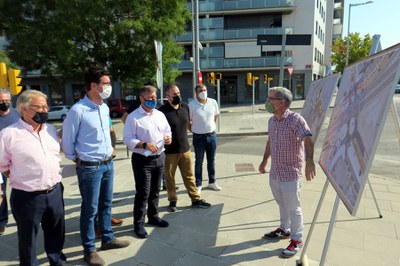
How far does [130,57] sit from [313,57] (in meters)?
24.6

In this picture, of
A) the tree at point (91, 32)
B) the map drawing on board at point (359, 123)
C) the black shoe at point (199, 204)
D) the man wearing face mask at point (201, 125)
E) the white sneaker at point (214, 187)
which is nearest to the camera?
the map drawing on board at point (359, 123)

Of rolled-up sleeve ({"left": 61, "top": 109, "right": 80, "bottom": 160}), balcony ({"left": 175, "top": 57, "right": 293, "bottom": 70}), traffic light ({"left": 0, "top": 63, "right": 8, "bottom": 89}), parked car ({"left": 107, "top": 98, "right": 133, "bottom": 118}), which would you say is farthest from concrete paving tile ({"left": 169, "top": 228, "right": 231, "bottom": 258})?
balcony ({"left": 175, "top": 57, "right": 293, "bottom": 70})

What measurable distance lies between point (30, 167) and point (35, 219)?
1.59 ft

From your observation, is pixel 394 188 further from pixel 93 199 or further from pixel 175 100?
pixel 93 199

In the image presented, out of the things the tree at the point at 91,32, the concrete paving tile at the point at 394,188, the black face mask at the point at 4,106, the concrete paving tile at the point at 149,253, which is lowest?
the concrete paving tile at the point at 149,253

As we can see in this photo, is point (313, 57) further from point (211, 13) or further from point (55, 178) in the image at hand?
point (55, 178)

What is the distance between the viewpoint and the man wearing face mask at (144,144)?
3531 millimetres

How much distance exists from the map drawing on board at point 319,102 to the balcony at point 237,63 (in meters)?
27.4

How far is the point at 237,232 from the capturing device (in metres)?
3.73

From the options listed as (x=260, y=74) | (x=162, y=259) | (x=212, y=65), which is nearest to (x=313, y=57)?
(x=260, y=74)

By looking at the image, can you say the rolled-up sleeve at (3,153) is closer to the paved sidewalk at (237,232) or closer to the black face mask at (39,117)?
the black face mask at (39,117)

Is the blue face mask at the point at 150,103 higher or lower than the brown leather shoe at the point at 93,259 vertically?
higher

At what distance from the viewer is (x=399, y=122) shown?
9.96ft

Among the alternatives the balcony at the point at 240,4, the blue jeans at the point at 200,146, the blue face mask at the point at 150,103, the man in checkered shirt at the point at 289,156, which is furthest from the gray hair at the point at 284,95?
the balcony at the point at 240,4
